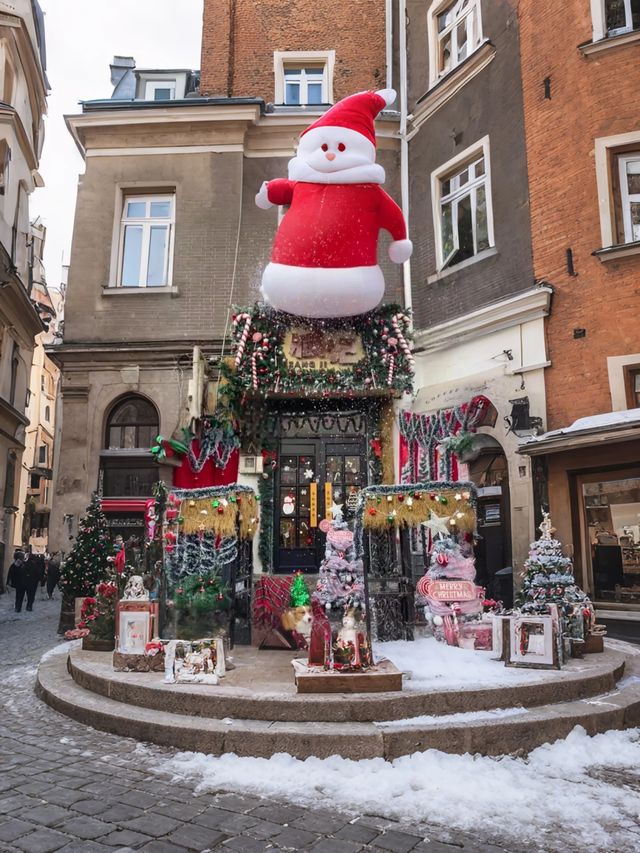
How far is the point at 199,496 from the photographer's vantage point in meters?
7.77

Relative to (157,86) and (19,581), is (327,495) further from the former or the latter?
(157,86)

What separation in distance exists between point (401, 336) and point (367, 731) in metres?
7.68

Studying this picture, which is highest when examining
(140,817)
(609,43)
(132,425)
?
(609,43)

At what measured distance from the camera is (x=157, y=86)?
52.0 ft

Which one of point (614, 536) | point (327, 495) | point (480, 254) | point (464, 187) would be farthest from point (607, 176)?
point (327, 495)

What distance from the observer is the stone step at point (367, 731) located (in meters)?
4.72

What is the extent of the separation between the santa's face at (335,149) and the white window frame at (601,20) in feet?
14.6

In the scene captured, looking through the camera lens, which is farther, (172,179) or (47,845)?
(172,179)

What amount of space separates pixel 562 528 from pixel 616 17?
8055 mm

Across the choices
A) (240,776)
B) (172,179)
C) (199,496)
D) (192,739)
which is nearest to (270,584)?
(199,496)

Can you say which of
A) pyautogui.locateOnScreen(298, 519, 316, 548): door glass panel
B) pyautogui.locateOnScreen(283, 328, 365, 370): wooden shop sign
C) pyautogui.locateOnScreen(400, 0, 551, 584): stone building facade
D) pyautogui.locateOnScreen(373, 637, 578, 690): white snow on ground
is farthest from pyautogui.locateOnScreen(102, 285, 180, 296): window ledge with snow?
pyautogui.locateOnScreen(373, 637, 578, 690): white snow on ground

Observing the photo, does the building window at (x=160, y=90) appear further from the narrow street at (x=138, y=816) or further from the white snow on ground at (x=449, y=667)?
the narrow street at (x=138, y=816)

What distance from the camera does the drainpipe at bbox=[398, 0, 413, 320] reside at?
1347 centimetres

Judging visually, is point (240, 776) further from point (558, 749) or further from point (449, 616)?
point (449, 616)
